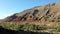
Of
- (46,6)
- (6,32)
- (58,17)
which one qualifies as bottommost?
(6,32)

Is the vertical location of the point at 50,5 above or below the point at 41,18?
above

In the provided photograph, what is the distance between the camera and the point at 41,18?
222ft

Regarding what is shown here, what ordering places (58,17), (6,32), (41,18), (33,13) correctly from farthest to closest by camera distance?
(33,13), (41,18), (58,17), (6,32)

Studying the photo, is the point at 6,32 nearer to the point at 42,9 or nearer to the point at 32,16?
the point at 32,16

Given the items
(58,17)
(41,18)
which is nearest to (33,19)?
(41,18)

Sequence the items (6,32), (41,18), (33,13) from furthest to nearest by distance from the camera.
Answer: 1. (33,13)
2. (41,18)
3. (6,32)

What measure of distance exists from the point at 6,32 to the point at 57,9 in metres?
51.8

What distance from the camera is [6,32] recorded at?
1933cm

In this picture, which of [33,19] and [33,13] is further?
[33,13]

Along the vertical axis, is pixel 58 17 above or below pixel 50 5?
below

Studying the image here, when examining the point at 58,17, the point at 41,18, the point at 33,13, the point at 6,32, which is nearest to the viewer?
the point at 6,32

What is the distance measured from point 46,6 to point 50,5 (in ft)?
6.45

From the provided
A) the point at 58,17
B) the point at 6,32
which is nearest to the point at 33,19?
the point at 58,17

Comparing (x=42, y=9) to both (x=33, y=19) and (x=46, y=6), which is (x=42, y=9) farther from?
(x=33, y=19)
